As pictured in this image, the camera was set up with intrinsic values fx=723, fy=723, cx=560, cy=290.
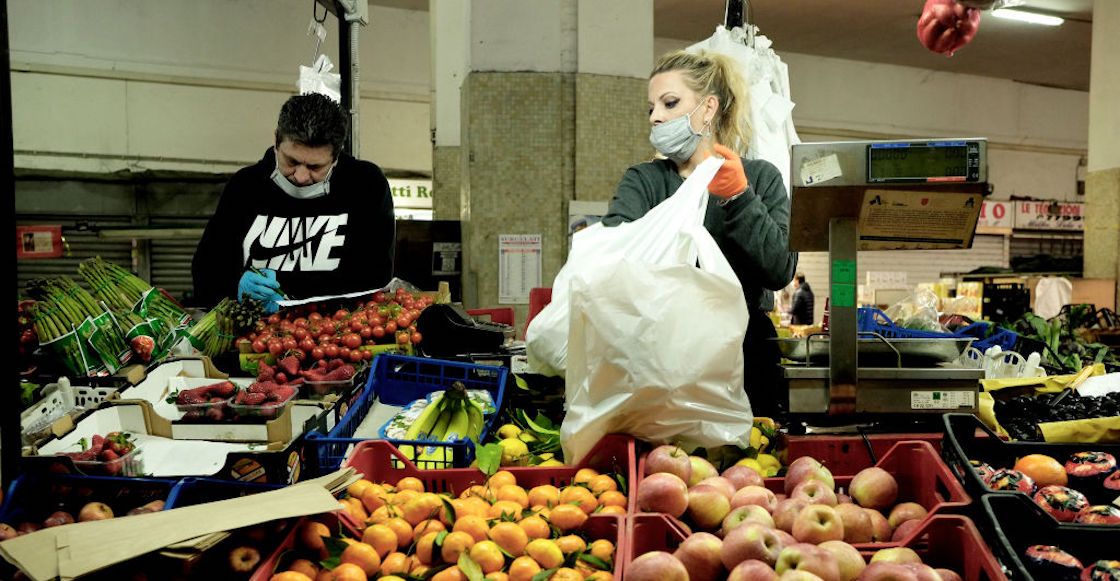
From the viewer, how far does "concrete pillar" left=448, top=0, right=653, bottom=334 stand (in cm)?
560

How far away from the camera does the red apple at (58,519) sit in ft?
4.94

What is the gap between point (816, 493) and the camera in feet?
4.68

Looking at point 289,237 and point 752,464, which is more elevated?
point 289,237

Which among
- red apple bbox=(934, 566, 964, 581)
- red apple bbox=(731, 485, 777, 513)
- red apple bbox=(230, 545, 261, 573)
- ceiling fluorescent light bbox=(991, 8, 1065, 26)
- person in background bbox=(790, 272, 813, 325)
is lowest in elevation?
person in background bbox=(790, 272, 813, 325)

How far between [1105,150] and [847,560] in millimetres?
10700

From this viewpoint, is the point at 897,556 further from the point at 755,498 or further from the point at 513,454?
the point at 513,454

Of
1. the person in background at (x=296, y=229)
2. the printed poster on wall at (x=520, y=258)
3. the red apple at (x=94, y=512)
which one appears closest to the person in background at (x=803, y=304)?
the printed poster on wall at (x=520, y=258)

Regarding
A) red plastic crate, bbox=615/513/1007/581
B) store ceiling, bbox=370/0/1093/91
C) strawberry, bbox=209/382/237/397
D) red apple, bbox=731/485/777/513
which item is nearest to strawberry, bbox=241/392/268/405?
strawberry, bbox=209/382/237/397

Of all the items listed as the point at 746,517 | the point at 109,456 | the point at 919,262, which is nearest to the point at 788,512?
the point at 746,517

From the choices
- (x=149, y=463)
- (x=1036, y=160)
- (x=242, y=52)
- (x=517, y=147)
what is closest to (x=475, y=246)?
(x=517, y=147)

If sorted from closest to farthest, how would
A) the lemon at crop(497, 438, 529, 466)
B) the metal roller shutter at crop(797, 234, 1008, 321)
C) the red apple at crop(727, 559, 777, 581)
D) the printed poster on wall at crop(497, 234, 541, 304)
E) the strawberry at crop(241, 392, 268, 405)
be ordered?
the red apple at crop(727, 559, 777, 581) < the lemon at crop(497, 438, 529, 466) < the strawberry at crop(241, 392, 268, 405) < the printed poster on wall at crop(497, 234, 541, 304) < the metal roller shutter at crop(797, 234, 1008, 321)

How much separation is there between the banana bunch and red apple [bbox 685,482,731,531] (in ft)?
2.63

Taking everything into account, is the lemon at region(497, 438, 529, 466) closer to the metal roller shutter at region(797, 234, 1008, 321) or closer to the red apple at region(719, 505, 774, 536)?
the red apple at region(719, 505, 774, 536)

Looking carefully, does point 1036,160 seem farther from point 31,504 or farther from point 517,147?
point 31,504
